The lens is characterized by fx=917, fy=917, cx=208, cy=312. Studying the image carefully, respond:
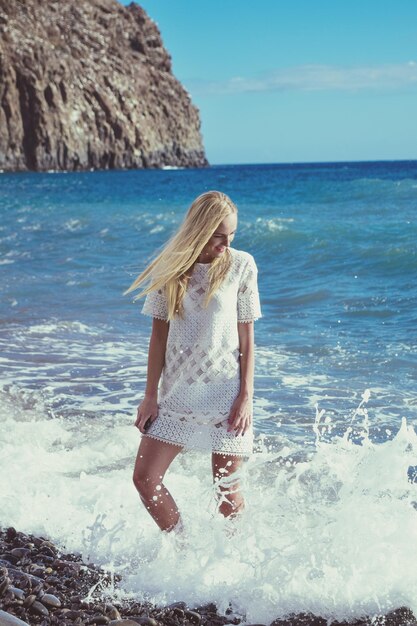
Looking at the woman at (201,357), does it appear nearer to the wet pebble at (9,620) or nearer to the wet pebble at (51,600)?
the wet pebble at (51,600)

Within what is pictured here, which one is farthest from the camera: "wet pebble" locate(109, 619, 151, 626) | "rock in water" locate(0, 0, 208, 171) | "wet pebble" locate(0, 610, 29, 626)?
"rock in water" locate(0, 0, 208, 171)

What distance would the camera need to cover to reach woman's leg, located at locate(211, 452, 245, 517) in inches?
153

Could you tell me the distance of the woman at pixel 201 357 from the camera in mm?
3861

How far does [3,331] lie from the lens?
10.6 meters

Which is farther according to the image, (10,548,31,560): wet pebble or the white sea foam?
(10,548,31,560): wet pebble

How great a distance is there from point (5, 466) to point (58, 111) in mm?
89740

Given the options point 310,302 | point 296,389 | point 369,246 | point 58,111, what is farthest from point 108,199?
point 58,111

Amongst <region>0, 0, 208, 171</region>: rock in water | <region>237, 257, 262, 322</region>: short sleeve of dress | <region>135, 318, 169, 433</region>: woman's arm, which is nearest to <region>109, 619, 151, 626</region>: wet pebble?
<region>135, 318, 169, 433</region>: woman's arm

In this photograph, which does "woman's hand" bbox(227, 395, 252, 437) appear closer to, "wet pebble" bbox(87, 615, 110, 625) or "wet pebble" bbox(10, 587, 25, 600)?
"wet pebble" bbox(87, 615, 110, 625)

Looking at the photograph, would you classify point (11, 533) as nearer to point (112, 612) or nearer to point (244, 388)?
point (112, 612)

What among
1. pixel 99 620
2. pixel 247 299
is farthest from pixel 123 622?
pixel 247 299

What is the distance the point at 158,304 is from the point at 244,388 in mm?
524

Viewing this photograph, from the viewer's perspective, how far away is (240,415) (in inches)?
150

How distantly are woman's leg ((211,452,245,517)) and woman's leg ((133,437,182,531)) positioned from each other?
0.18m
